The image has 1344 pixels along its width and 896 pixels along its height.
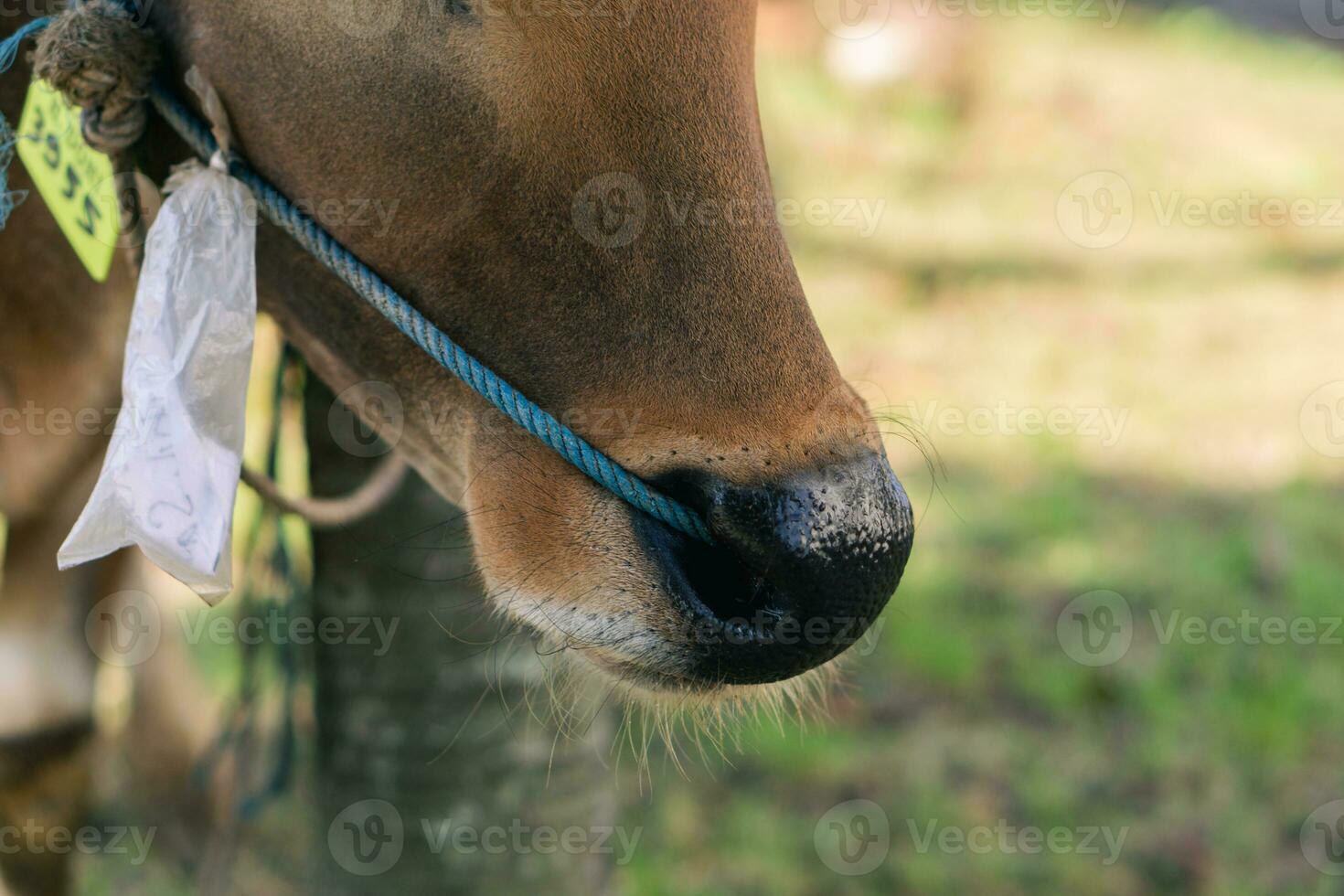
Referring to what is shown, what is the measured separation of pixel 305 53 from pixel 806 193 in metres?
4.58

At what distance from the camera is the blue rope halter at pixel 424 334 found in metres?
1.56

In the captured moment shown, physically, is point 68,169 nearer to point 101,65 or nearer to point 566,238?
point 101,65

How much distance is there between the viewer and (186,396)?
66.8 inches

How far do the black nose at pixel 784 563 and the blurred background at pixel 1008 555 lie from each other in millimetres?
385

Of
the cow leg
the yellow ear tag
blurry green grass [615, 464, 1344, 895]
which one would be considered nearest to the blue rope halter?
the yellow ear tag

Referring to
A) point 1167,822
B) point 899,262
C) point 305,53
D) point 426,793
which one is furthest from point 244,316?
point 899,262

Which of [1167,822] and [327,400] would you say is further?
[1167,822]

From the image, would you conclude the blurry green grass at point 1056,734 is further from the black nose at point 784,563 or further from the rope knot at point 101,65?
the rope knot at point 101,65

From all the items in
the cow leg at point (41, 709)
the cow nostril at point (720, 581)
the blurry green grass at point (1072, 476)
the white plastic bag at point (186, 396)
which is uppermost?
the white plastic bag at point (186, 396)

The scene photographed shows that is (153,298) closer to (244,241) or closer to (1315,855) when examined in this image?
(244,241)

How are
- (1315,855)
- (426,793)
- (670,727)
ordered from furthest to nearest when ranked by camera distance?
(1315,855) < (426,793) < (670,727)

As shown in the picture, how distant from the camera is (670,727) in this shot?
72.0 inches

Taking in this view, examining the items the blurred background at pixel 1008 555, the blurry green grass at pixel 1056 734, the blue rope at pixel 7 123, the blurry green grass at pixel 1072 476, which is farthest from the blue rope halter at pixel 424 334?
the blurry green grass at pixel 1056 734

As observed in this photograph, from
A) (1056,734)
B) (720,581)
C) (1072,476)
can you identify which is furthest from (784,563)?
(1072,476)
